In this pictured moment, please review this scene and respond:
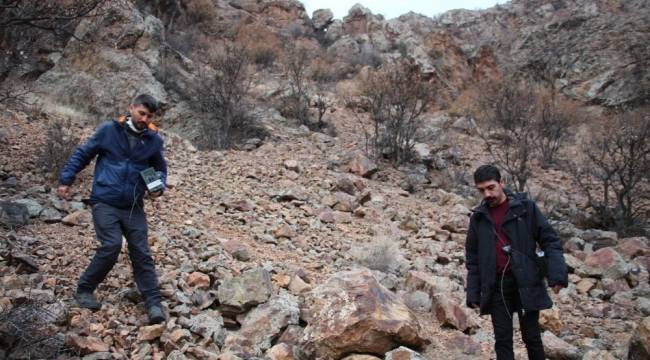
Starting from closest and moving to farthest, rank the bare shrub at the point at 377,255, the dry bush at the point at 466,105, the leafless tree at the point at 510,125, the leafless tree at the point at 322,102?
the bare shrub at the point at 377,255 → the leafless tree at the point at 510,125 → the leafless tree at the point at 322,102 → the dry bush at the point at 466,105

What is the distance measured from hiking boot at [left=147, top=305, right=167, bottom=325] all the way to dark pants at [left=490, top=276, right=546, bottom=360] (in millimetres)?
1937

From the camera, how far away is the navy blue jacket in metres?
2.79

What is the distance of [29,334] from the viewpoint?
2.19 metres

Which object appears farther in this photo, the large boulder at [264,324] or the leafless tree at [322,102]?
the leafless tree at [322,102]

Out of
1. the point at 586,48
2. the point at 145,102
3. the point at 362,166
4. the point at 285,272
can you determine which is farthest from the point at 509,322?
the point at 586,48

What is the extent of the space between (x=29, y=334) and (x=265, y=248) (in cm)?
260

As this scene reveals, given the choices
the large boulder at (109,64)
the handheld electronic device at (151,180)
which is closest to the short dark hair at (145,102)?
the handheld electronic device at (151,180)

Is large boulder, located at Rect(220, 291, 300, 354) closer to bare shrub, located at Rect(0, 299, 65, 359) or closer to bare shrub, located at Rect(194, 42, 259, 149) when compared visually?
bare shrub, located at Rect(0, 299, 65, 359)

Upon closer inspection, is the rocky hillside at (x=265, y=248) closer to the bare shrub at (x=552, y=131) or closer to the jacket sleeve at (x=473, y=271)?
the jacket sleeve at (x=473, y=271)

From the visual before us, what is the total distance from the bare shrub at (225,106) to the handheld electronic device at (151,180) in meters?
5.83

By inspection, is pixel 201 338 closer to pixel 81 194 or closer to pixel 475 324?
pixel 475 324

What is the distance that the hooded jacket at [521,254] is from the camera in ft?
8.28

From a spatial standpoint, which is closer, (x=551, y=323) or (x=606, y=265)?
(x=551, y=323)

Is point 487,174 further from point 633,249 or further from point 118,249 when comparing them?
point 633,249
